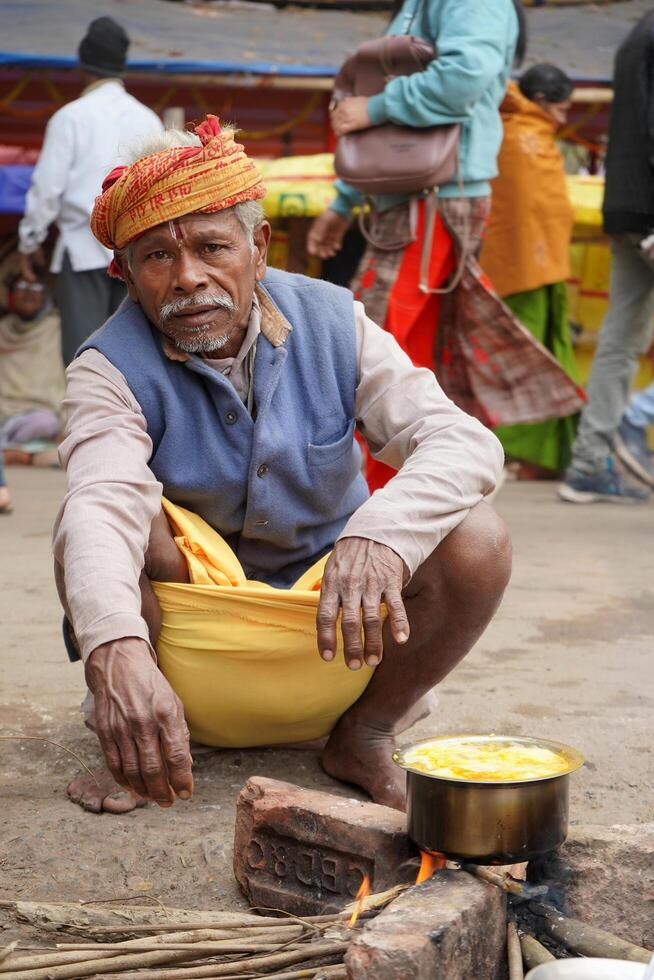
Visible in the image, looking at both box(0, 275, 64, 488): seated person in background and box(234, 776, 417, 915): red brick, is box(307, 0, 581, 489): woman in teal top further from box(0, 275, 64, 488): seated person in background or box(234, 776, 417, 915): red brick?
box(0, 275, 64, 488): seated person in background

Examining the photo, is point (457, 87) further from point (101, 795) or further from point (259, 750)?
point (101, 795)

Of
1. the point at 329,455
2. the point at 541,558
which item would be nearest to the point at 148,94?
the point at 541,558

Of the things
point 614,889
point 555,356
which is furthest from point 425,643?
point 555,356

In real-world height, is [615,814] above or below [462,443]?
below

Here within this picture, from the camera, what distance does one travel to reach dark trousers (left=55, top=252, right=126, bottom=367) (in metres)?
6.79

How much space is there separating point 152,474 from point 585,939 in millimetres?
1170

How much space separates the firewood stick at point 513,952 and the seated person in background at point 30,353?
8.02 m

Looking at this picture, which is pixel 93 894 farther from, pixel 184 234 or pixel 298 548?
pixel 184 234

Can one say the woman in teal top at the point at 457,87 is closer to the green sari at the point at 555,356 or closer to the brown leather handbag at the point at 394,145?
the brown leather handbag at the point at 394,145

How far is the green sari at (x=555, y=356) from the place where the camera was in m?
7.22

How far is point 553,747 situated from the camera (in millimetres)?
2156

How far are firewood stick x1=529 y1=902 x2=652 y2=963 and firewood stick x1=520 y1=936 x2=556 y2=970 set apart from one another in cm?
3

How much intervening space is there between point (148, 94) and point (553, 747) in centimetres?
910

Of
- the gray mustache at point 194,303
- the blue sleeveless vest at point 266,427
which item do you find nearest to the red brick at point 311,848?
the blue sleeveless vest at point 266,427
